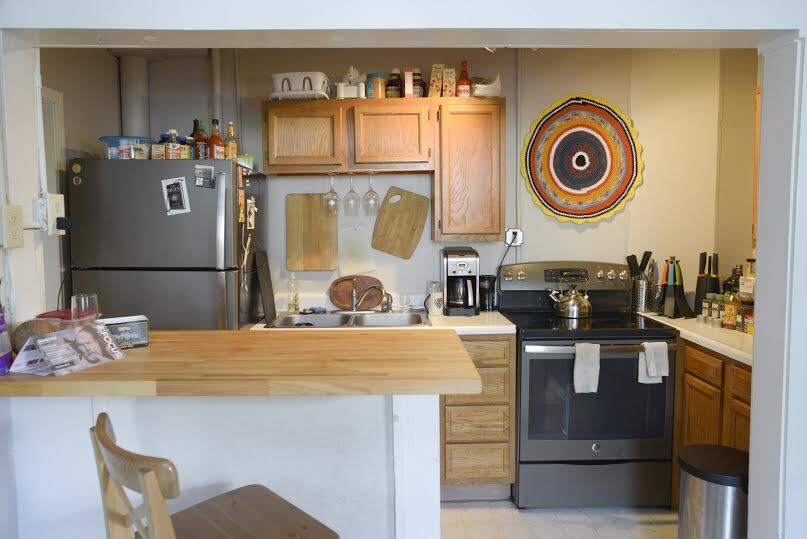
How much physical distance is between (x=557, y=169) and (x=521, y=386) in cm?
134

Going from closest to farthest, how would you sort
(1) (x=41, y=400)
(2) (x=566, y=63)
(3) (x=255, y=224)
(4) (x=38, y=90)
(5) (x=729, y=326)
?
(1) (x=41, y=400), (4) (x=38, y=90), (5) (x=729, y=326), (3) (x=255, y=224), (2) (x=566, y=63)

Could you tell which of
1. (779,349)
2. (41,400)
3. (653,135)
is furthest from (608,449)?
(41,400)

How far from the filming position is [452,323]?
10.5 feet

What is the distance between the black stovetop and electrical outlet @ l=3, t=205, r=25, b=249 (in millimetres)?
2136

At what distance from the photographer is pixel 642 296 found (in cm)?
358

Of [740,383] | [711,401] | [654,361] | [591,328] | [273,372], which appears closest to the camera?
[273,372]

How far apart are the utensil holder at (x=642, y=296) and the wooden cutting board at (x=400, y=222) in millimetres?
1284

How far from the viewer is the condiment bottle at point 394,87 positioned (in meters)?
3.41

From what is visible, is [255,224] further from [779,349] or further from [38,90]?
[779,349]

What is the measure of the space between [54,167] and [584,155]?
2.81m

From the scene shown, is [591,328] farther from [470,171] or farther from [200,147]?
[200,147]

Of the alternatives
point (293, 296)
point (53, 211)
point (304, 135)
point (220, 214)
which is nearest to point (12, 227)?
point (53, 211)

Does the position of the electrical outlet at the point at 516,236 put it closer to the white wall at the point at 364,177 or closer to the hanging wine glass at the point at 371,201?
the white wall at the point at 364,177

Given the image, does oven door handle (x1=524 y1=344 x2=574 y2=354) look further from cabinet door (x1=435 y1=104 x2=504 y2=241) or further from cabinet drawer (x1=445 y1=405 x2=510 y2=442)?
cabinet door (x1=435 y1=104 x2=504 y2=241)
